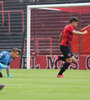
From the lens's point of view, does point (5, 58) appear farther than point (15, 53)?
Yes

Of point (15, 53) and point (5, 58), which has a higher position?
point (15, 53)

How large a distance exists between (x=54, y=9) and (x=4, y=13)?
4506mm

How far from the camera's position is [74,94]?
675 cm

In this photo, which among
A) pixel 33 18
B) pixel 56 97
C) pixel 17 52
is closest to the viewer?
pixel 56 97

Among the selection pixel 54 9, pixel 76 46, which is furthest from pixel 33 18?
pixel 76 46

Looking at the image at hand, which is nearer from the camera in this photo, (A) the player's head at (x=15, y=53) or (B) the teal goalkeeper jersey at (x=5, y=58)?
(A) the player's head at (x=15, y=53)

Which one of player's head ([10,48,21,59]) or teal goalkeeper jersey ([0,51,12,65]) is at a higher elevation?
player's head ([10,48,21,59])

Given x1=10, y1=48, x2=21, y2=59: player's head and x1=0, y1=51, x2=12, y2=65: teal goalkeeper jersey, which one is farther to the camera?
x1=0, y1=51, x2=12, y2=65: teal goalkeeper jersey

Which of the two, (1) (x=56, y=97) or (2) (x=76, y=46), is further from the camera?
(2) (x=76, y=46)

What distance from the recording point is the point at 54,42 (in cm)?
1814

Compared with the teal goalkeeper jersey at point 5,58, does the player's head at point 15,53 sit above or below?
above

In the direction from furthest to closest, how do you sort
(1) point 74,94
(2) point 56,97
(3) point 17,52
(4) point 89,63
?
(4) point 89,63, (3) point 17,52, (1) point 74,94, (2) point 56,97

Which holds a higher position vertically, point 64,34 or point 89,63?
point 64,34

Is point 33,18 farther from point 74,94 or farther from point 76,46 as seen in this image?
point 74,94
